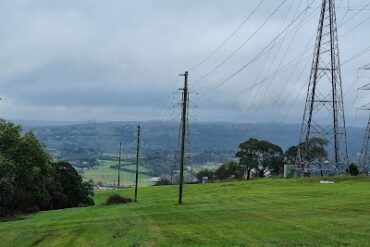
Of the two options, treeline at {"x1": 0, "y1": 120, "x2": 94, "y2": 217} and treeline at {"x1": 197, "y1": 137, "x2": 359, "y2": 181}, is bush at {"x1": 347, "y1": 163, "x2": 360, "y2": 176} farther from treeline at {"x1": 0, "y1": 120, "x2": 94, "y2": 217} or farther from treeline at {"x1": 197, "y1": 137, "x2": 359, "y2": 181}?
treeline at {"x1": 0, "y1": 120, "x2": 94, "y2": 217}

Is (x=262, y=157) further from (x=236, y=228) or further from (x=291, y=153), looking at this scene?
(x=236, y=228)

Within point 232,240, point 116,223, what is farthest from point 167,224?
point 232,240

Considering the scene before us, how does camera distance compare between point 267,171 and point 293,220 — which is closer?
point 293,220

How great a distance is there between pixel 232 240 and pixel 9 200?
166 ft

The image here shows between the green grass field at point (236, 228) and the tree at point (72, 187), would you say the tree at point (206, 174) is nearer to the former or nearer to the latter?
the tree at point (72, 187)

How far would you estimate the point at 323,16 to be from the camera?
262ft

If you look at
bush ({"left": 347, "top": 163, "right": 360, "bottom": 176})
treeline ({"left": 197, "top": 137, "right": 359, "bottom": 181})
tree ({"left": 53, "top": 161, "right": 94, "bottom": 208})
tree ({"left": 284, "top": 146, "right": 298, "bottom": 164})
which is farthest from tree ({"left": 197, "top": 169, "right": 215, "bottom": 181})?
bush ({"left": 347, "top": 163, "right": 360, "bottom": 176})

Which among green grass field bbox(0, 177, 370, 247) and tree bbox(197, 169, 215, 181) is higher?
green grass field bbox(0, 177, 370, 247)

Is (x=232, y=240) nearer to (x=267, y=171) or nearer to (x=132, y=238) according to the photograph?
(x=132, y=238)

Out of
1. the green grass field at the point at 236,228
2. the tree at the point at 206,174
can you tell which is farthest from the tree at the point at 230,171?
the green grass field at the point at 236,228

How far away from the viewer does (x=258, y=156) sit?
140375 millimetres

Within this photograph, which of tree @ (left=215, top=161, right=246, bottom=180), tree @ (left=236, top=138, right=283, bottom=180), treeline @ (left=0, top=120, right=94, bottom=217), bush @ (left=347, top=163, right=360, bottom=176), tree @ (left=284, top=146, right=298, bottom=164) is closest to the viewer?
treeline @ (left=0, top=120, right=94, bottom=217)

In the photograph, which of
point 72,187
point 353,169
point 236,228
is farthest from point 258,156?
point 236,228

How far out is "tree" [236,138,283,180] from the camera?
138 meters
